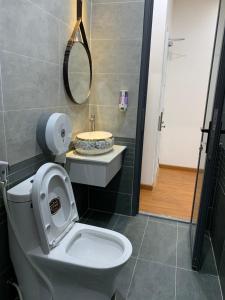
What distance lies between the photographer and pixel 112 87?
7.05 ft

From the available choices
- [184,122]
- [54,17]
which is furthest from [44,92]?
[184,122]

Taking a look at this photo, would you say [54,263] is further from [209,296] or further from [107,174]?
[209,296]

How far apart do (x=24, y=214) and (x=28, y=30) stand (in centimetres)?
101

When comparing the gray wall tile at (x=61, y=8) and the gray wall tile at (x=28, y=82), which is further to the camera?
the gray wall tile at (x=61, y=8)

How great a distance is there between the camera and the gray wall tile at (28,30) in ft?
3.71

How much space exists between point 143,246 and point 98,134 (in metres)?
1.05

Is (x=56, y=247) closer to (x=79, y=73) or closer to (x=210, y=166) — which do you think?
(x=210, y=166)

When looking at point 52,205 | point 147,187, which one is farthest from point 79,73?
point 147,187

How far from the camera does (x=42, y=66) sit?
145cm

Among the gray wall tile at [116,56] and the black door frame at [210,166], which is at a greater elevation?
the gray wall tile at [116,56]

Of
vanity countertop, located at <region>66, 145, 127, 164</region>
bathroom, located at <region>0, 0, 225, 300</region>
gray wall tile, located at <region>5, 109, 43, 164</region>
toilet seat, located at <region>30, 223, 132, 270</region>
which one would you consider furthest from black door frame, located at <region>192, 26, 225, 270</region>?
gray wall tile, located at <region>5, 109, 43, 164</region>

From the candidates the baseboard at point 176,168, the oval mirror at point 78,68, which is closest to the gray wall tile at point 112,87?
the oval mirror at point 78,68

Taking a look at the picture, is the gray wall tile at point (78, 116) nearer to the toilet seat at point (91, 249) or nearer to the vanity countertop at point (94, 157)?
the vanity countertop at point (94, 157)

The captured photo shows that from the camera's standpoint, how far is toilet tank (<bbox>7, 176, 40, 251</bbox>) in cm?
115
